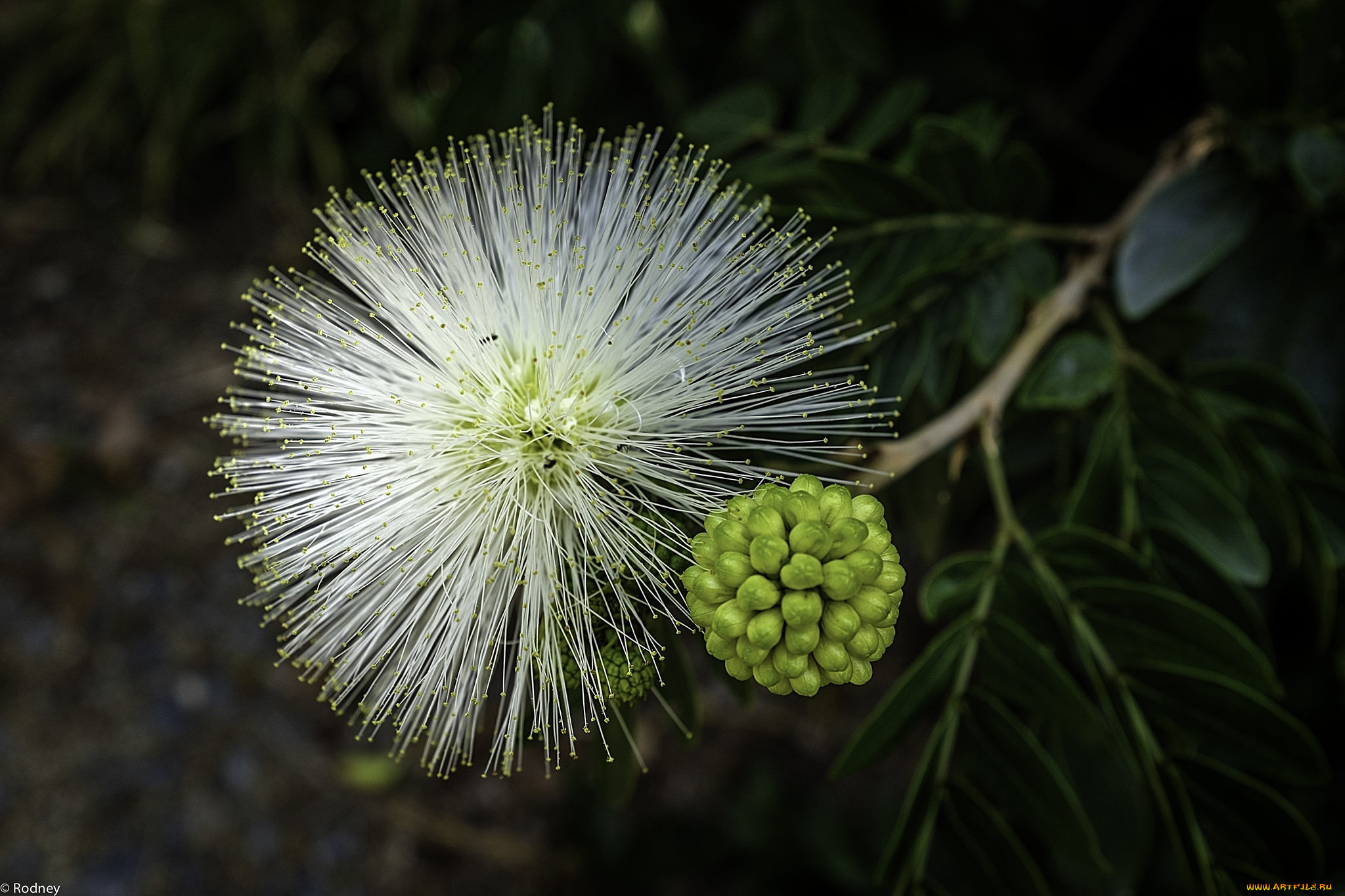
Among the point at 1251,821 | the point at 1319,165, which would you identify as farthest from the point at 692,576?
the point at 1319,165

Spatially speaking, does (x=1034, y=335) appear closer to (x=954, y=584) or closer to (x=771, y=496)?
(x=954, y=584)

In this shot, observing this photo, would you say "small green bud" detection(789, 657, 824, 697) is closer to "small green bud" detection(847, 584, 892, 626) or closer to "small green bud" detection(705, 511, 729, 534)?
"small green bud" detection(847, 584, 892, 626)

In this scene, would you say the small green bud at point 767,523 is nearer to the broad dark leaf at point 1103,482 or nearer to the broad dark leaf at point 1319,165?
the broad dark leaf at point 1103,482

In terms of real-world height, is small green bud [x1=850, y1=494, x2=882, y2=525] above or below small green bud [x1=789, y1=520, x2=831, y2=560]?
above

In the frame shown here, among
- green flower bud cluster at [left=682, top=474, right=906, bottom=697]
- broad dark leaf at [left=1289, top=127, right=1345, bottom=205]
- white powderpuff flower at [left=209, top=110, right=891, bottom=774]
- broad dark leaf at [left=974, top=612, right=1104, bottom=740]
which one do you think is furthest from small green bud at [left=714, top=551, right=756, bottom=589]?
broad dark leaf at [left=1289, top=127, right=1345, bottom=205]

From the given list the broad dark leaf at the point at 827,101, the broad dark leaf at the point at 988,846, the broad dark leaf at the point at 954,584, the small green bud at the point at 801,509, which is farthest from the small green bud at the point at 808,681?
the broad dark leaf at the point at 827,101
